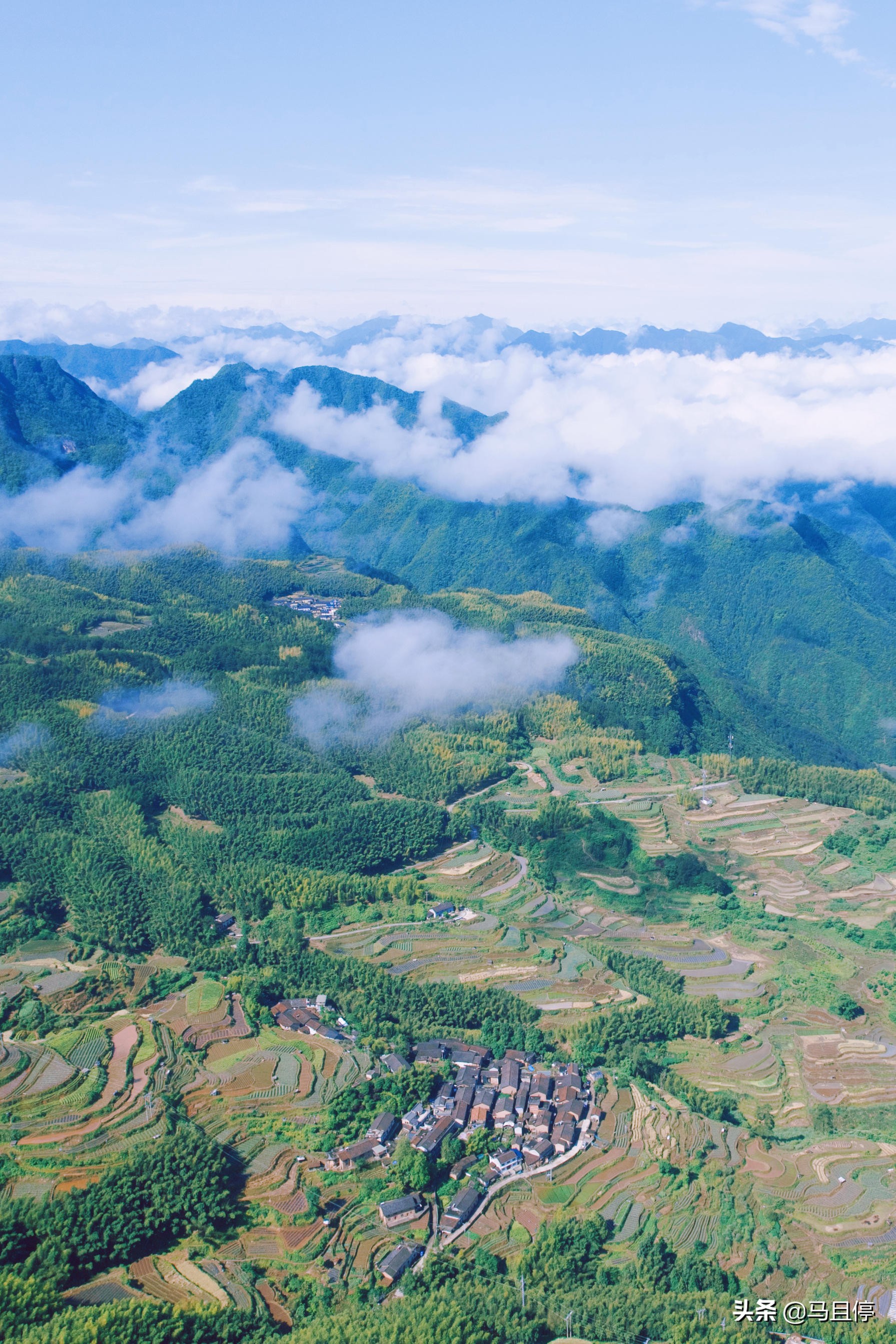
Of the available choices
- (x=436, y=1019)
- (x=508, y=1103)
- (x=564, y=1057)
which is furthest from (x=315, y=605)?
(x=508, y=1103)

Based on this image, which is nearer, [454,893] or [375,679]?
[454,893]

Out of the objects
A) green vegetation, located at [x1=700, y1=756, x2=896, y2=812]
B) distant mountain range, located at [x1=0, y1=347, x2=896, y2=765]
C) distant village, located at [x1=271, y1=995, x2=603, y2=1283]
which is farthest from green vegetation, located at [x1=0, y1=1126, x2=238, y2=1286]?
distant mountain range, located at [x1=0, y1=347, x2=896, y2=765]

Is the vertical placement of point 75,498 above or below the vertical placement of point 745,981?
above

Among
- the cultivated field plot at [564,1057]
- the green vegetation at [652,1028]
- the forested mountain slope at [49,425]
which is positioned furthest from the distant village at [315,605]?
the green vegetation at [652,1028]

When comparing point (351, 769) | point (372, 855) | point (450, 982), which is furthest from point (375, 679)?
point (450, 982)

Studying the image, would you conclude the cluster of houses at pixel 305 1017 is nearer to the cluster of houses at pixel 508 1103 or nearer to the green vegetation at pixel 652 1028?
the cluster of houses at pixel 508 1103

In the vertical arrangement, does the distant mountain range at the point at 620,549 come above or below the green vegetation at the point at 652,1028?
above

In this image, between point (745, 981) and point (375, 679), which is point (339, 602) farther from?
point (745, 981)
